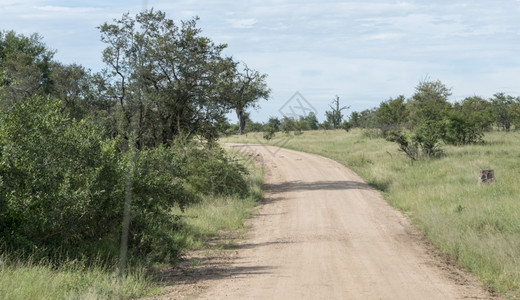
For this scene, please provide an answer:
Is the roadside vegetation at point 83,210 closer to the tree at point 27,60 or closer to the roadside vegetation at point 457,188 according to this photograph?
the roadside vegetation at point 457,188

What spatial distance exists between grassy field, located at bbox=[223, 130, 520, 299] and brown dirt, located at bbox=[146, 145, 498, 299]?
1.24 ft

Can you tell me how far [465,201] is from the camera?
Answer: 15766 mm

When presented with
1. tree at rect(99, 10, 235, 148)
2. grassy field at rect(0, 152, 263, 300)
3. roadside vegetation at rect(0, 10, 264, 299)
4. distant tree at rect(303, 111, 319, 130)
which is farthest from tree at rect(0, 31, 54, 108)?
distant tree at rect(303, 111, 319, 130)

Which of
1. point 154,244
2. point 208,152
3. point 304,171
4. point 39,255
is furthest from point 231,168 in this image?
point 39,255

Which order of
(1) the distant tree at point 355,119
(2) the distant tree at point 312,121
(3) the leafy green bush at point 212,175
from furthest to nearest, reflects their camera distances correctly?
1. (2) the distant tree at point 312,121
2. (1) the distant tree at point 355,119
3. (3) the leafy green bush at point 212,175

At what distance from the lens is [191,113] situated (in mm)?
23969

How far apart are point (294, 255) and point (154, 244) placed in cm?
257

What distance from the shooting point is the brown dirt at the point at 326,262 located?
802 centimetres

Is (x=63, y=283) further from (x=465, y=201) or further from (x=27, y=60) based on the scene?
(x=27, y=60)

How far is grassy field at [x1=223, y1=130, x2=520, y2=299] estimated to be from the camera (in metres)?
9.61

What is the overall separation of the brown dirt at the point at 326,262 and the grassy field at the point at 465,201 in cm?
38

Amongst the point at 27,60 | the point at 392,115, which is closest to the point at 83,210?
the point at 27,60

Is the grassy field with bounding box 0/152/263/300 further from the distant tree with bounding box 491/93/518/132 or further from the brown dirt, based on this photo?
the distant tree with bounding box 491/93/518/132

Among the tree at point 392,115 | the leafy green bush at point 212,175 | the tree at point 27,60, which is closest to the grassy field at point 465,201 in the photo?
the leafy green bush at point 212,175
